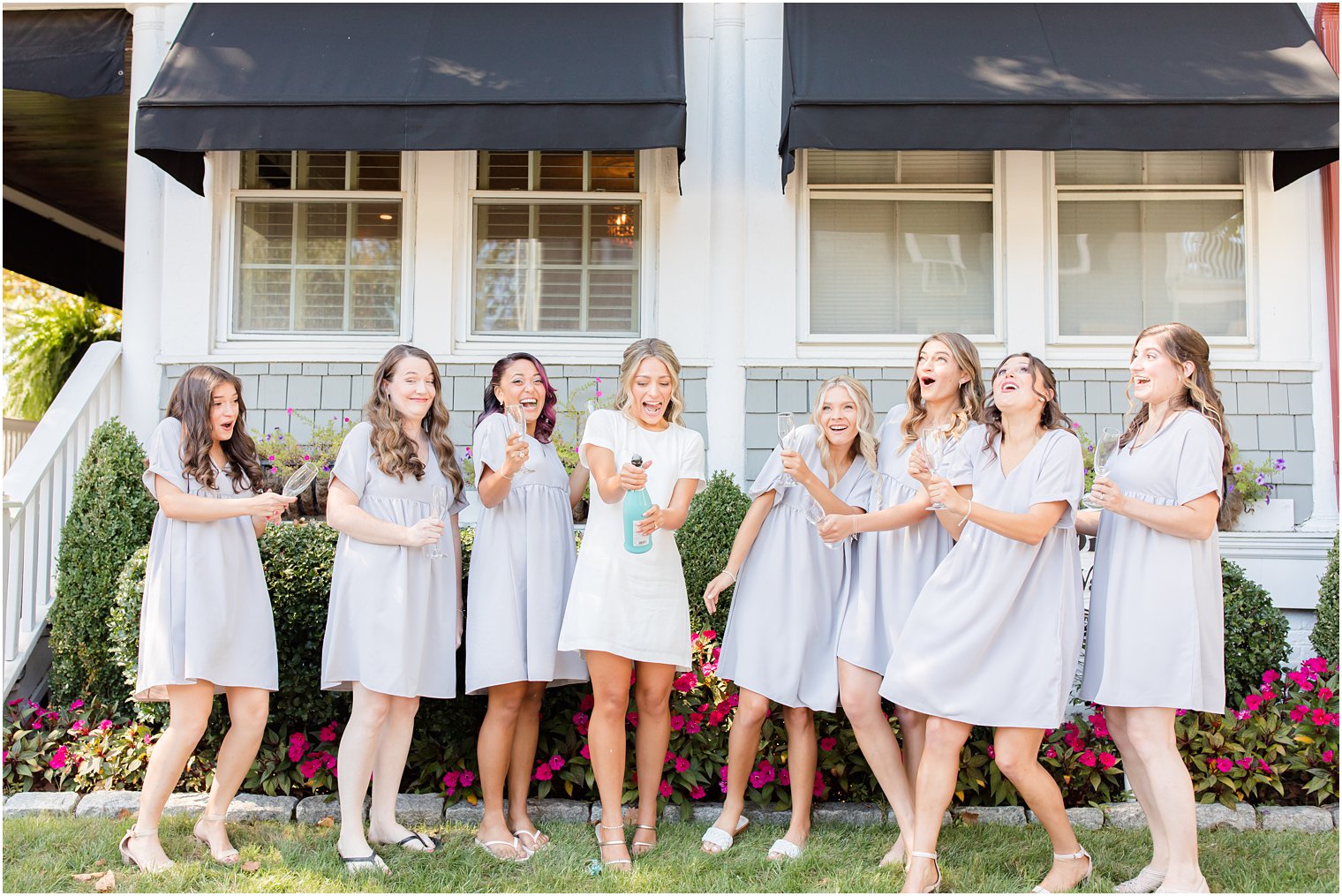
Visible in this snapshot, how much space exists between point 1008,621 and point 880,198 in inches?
146

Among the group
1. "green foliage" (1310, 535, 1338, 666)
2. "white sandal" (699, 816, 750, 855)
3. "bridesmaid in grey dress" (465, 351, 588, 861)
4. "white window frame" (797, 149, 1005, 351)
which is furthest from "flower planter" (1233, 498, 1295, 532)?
"bridesmaid in grey dress" (465, 351, 588, 861)

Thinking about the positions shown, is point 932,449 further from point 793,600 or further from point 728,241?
point 728,241

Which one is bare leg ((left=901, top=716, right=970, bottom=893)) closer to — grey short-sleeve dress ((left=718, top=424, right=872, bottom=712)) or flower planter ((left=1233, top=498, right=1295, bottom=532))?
grey short-sleeve dress ((left=718, top=424, right=872, bottom=712))

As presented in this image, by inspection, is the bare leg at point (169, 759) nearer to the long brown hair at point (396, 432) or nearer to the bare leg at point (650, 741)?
the long brown hair at point (396, 432)

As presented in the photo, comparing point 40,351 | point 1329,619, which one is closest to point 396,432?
point 1329,619

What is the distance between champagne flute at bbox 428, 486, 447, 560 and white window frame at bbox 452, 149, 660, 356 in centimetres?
251

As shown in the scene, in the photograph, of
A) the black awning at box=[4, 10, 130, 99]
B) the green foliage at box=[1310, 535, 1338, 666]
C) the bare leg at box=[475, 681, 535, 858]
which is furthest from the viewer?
the black awning at box=[4, 10, 130, 99]

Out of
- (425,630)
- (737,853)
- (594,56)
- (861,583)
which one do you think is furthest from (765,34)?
(737,853)

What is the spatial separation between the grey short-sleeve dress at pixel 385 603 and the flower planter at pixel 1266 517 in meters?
4.65

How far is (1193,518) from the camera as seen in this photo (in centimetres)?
356

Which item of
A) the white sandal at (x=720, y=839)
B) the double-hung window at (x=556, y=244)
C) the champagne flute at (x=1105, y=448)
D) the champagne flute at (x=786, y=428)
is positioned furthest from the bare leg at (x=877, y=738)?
the double-hung window at (x=556, y=244)

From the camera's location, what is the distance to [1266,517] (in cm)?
619

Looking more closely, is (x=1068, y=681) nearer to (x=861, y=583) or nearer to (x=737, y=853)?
(x=861, y=583)

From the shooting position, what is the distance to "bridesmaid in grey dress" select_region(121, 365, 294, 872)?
3.96 m
